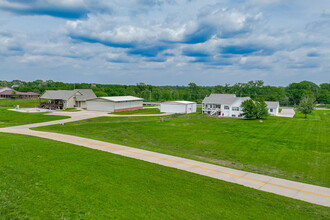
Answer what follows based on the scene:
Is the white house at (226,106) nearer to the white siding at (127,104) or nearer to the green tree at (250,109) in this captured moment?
the green tree at (250,109)

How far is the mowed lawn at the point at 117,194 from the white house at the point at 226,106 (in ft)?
161

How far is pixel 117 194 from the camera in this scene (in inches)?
405

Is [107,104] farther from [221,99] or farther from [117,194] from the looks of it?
[117,194]

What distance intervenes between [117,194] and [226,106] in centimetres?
5513

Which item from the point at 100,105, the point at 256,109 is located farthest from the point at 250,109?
the point at 100,105

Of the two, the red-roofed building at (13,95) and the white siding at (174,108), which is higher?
the red-roofed building at (13,95)

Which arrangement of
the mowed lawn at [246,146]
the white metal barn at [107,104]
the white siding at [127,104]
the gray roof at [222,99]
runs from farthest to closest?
the gray roof at [222,99] < the white siding at [127,104] < the white metal barn at [107,104] < the mowed lawn at [246,146]

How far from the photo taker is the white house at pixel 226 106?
60844mm

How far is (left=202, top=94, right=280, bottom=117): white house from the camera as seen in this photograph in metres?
60.8

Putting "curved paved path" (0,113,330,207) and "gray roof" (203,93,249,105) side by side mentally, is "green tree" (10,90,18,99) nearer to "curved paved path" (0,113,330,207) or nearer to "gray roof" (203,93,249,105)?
"gray roof" (203,93,249,105)

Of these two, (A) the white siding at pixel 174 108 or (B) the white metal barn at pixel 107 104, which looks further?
(A) the white siding at pixel 174 108

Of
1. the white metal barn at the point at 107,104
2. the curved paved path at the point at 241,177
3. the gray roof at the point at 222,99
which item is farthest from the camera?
the gray roof at the point at 222,99

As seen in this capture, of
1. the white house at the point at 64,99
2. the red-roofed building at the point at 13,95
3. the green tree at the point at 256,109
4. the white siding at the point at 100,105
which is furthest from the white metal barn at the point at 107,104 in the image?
the red-roofed building at the point at 13,95

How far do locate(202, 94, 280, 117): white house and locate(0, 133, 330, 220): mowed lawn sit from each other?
161 feet
